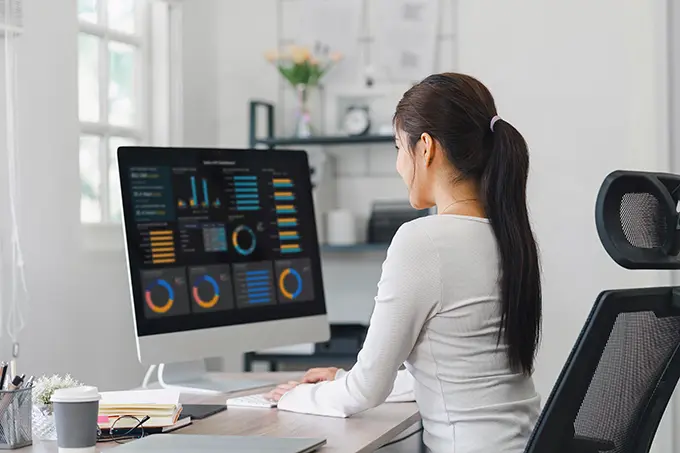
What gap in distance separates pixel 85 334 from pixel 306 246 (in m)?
0.86

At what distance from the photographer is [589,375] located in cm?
138

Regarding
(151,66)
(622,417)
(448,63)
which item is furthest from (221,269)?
(448,63)

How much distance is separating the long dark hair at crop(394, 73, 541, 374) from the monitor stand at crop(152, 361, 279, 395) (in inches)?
33.7

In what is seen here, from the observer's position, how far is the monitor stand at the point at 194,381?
7.93ft

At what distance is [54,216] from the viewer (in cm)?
294

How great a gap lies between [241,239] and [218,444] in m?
0.92

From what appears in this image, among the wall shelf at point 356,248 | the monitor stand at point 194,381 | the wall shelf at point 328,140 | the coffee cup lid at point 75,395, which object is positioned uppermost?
the wall shelf at point 328,140

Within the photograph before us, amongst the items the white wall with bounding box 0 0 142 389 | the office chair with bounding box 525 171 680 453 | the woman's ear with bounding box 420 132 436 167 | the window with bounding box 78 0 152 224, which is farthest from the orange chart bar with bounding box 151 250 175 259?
the office chair with bounding box 525 171 680 453

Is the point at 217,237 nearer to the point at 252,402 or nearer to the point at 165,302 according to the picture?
the point at 165,302

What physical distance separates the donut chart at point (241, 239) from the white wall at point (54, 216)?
65 centimetres

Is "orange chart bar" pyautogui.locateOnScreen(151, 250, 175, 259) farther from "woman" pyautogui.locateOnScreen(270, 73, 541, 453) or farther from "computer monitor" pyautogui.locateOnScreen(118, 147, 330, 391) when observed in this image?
"woman" pyautogui.locateOnScreen(270, 73, 541, 453)

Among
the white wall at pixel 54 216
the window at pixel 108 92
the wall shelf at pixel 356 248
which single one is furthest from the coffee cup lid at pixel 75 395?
the wall shelf at pixel 356 248

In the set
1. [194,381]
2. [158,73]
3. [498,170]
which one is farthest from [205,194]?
[158,73]

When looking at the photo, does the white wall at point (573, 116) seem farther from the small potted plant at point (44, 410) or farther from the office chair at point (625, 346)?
the small potted plant at point (44, 410)
